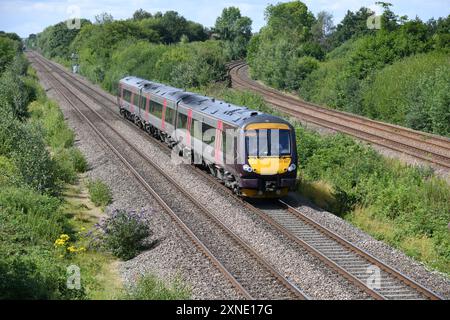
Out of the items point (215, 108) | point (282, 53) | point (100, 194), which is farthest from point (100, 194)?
point (282, 53)

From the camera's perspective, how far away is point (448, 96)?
27.7 m

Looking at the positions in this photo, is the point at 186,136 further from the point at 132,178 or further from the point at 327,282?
the point at 327,282

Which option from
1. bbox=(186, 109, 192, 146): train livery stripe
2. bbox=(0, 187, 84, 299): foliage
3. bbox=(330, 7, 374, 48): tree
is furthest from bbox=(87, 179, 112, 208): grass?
bbox=(330, 7, 374, 48): tree

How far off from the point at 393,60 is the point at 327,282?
33142mm

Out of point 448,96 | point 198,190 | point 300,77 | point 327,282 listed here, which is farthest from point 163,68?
point 327,282

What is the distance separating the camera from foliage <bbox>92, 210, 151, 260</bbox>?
44.6 feet

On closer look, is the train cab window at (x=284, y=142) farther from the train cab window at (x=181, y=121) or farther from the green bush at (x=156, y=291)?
the green bush at (x=156, y=291)

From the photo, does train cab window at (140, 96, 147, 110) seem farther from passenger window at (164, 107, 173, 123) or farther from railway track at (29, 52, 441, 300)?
railway track at (29, 52, 441, 300)


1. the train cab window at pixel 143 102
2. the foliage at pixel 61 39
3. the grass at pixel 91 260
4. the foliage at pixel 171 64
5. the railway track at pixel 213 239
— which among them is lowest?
the grass at pixel 91 260

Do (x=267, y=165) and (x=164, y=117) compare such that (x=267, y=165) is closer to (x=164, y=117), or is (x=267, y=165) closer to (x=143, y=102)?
(x=164, y=117)

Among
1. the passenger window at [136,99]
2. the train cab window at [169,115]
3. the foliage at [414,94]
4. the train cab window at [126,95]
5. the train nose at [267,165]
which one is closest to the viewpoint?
the train nose at [267,165]

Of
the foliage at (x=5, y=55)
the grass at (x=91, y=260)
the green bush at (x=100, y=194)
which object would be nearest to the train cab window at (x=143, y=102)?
the green bush at (x=100, y=194)

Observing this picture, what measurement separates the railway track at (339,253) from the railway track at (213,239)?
4.56ft

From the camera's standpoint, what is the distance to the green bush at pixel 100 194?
1816 cm
